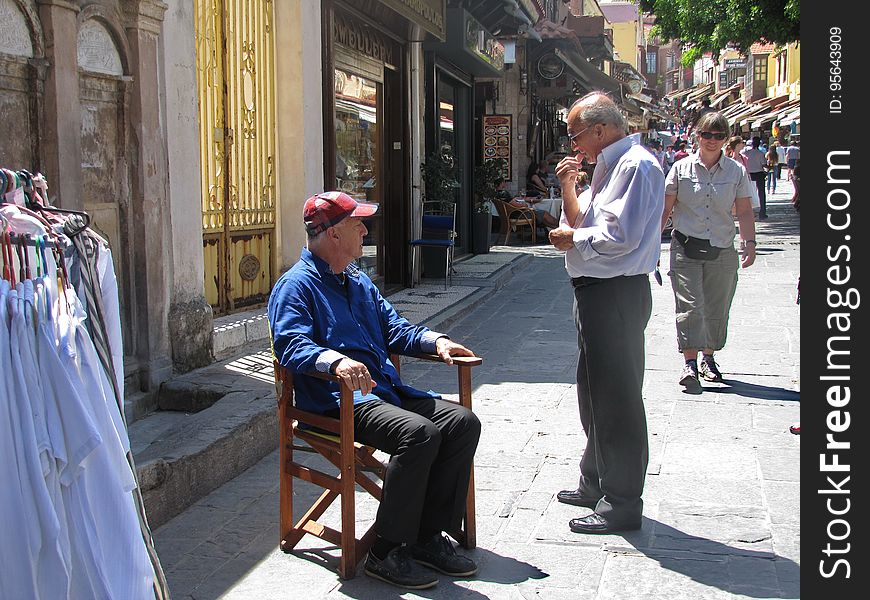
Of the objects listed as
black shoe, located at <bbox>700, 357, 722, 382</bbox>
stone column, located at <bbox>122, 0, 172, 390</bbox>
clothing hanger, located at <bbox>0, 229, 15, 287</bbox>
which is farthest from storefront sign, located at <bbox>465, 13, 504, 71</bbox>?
clothing hanger, located at <bbox>0, 229, 15, 287</bbox>

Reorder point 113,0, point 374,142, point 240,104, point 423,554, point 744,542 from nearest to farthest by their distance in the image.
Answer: point 423,554 → point 744,542 → point 113,0 → point 240,104 → point 374,142

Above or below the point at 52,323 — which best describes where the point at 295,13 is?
above

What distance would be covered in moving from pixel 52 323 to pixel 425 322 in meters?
6.85

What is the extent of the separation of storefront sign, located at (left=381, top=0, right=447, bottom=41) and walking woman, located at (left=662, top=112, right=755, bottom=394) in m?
4.44

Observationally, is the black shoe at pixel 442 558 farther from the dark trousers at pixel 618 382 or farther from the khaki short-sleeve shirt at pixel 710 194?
the khaki short-sleeve shirt at pixel 710 194

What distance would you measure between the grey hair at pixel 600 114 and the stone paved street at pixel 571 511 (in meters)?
1.02

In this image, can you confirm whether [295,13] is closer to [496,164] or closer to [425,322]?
[425,322]

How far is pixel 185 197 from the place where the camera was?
22.2 feet

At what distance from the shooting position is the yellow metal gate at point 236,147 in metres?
7.55

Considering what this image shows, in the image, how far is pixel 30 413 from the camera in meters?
2.68

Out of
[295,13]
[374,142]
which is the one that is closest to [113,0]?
[295,13]

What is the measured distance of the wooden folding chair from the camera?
378 cm

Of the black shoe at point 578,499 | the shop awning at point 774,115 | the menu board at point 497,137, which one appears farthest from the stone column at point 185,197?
the shop awning at point 774,115

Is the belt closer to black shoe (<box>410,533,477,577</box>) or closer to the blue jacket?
the blue jacket
